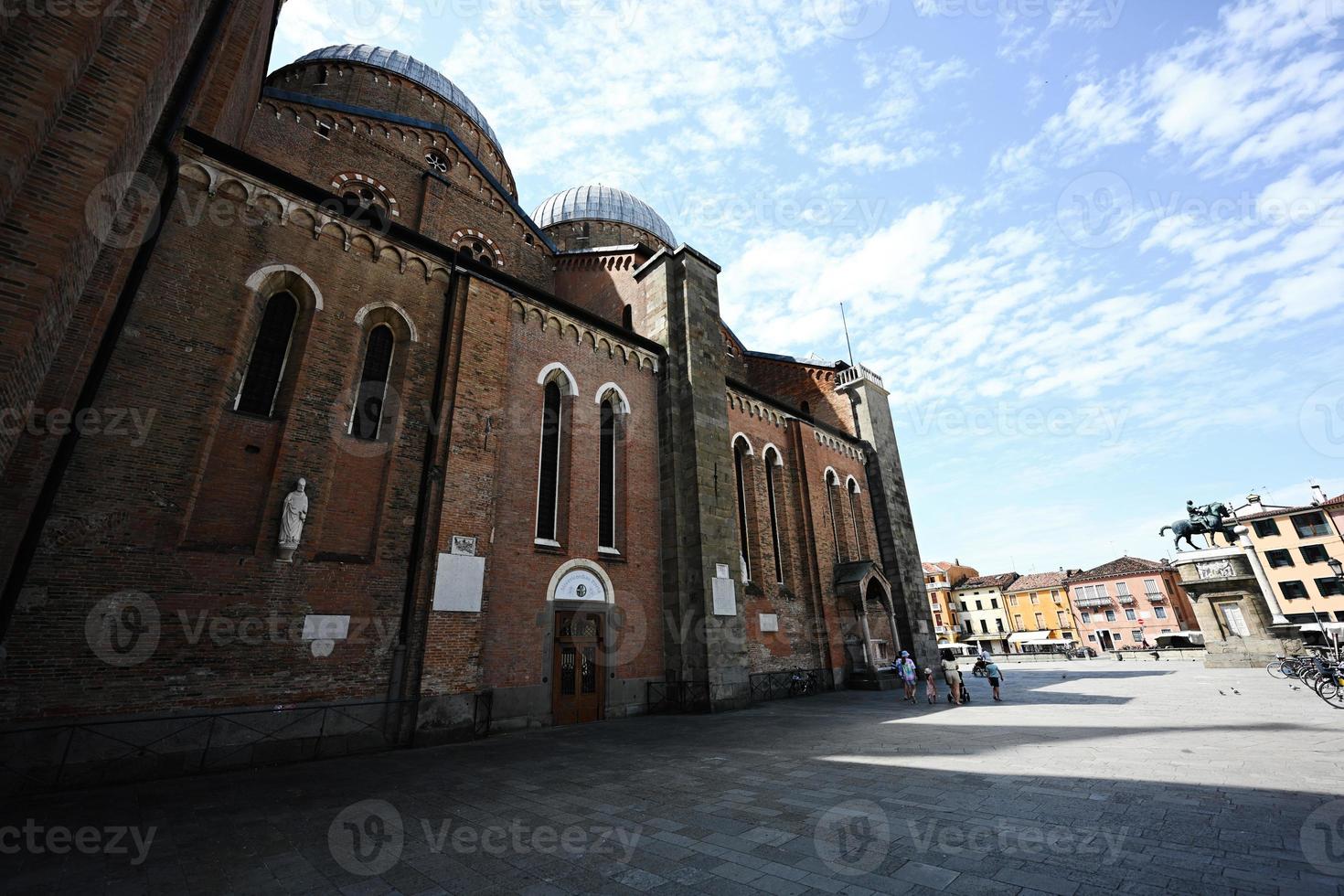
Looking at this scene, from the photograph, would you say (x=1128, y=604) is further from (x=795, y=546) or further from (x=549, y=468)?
(x=549, y=468)

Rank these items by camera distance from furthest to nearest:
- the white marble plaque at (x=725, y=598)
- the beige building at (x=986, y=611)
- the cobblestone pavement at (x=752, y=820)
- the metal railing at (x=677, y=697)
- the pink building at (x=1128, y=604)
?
the beige building at (x=986, y=611), the pink building at (x=1128, y=604), the white marble plaque at (x=725, y=598), the metal railing at (x=677, y=697), the cobblestone pavement at (x=752, y=820)

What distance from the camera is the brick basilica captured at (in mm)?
6898

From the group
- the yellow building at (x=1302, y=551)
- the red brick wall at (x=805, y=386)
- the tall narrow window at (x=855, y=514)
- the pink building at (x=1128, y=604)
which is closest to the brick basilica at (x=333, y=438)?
the tall narrow window at (x=855, y=514)

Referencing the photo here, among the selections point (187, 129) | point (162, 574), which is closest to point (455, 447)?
point (162, 574)

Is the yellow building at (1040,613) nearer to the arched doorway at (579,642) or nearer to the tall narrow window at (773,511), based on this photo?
the tall narrow window at (773,511)

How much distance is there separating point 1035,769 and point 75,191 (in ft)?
42.8

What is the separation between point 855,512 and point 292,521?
20154 mm

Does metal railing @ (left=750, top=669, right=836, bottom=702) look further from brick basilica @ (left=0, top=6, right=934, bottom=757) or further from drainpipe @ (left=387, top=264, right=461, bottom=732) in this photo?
drainpipe @ (left=387, top=264, right=461, bottom=732)

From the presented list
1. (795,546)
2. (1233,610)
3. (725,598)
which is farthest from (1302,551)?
(725,598)

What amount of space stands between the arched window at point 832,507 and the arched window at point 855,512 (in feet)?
3.00

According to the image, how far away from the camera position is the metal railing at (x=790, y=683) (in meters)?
16.0

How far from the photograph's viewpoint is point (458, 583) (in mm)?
10289

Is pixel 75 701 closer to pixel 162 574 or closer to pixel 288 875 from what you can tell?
pixel 162 574

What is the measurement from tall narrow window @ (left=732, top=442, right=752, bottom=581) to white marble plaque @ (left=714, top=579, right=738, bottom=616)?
2206 millimetres
